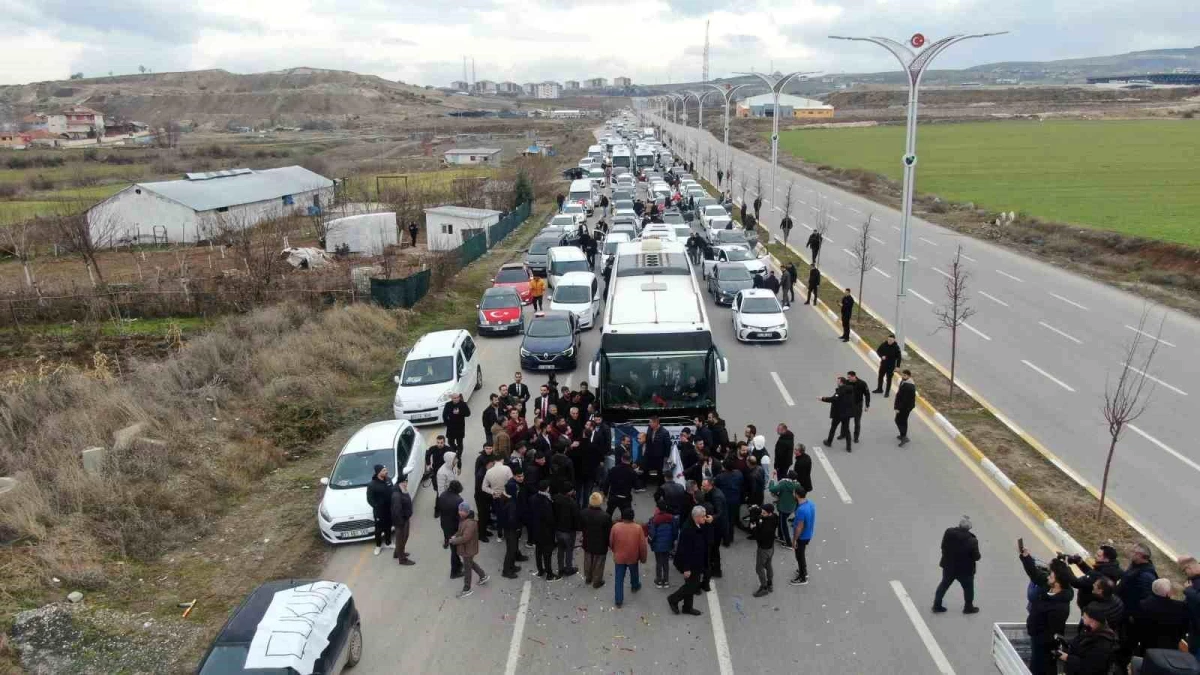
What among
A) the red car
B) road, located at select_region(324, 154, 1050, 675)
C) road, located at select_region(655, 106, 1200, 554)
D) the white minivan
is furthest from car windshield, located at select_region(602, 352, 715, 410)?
the red car

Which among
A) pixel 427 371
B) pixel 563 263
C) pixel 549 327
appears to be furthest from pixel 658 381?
pixel 563 263

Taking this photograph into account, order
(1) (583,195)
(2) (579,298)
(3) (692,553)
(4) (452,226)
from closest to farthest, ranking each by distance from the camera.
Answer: (3) (692,553)
(2) (579,298)
(4) (452,226)
(1) (583,195)

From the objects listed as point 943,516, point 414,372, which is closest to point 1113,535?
point 943,516

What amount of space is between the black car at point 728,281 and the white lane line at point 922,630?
55.9ft

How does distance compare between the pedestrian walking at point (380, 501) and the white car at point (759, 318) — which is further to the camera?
the white car at point (759, 318)

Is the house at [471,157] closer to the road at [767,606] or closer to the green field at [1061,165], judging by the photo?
the green field at [1061,165]

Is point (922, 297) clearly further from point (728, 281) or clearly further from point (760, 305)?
point (760, 305)

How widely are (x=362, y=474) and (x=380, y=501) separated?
1.39m

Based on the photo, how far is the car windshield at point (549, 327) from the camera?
70.2 feet

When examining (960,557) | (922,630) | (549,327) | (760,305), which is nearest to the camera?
(960,557)

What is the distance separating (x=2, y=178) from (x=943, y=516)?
89038 millimetres

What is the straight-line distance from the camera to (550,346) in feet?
68.8

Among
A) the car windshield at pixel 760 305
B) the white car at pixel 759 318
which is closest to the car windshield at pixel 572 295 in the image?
the white car at pixel 759 318

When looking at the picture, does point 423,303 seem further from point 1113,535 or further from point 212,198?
point 212,198
